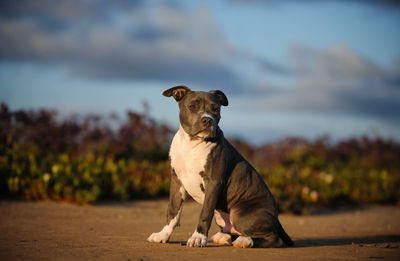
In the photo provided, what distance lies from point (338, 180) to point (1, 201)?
9476mm

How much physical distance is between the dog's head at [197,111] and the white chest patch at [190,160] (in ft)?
0.42

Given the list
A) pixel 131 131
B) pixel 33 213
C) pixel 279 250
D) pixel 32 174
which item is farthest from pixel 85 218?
pixel 131 131

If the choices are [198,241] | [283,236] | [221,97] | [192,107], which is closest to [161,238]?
[198,241]

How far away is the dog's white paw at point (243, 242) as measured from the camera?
559cm

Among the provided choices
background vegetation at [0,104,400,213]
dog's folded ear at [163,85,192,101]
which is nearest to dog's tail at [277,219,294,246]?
dog's folded ear at [163,85,192,101]

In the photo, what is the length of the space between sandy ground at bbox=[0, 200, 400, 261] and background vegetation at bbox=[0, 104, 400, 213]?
1.33ft

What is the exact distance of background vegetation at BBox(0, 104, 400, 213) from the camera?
9177 mm

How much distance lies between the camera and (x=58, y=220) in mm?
7492

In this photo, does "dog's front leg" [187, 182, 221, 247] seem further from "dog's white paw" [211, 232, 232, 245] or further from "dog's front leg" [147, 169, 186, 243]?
"dog's white paw" [211, 232, 232, 245]

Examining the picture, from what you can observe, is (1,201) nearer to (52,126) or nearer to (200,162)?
(52,126)

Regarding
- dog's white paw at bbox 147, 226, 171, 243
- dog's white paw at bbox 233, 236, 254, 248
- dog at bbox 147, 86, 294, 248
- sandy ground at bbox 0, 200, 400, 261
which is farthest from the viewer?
dog's white paw at bbox 147, 226, 171, 243

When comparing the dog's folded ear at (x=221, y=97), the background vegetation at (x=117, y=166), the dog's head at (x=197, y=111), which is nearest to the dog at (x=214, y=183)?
the dog's head at (x=197, y=111)

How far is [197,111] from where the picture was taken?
219 inches

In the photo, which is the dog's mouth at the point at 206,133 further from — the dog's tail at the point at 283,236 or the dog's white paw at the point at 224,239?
the dog's tail at the point at 283,236
